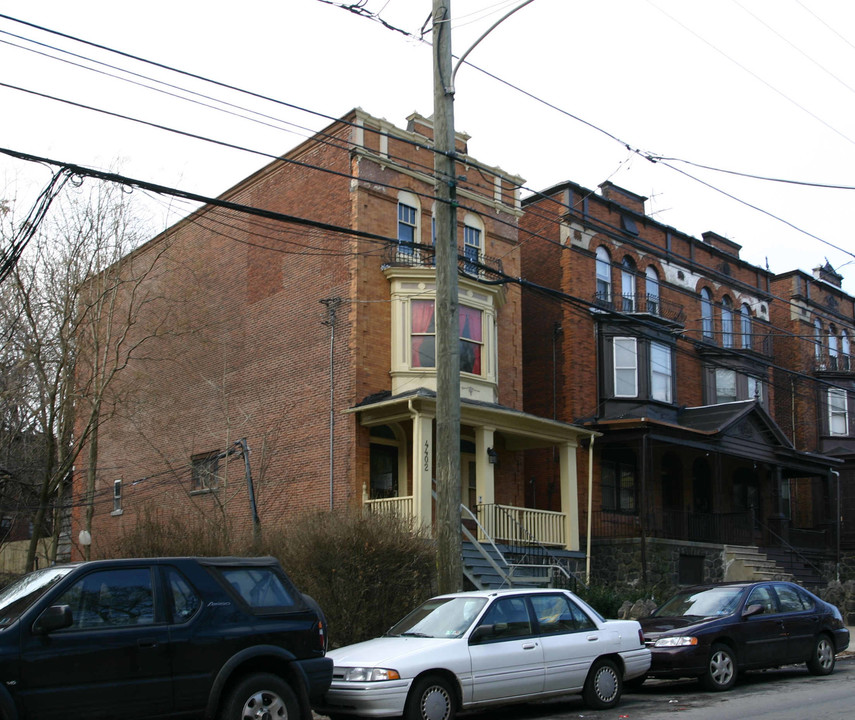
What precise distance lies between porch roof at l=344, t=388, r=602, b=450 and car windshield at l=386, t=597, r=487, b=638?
862 cm

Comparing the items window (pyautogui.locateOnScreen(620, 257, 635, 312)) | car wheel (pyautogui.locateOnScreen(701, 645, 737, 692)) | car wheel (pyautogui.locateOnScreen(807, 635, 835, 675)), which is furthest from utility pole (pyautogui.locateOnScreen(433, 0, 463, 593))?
window (pyautogui.locateOnScreen(620, 257, 635, 312))

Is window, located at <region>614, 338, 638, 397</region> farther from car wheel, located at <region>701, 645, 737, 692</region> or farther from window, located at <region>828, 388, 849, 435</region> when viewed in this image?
car wheel, located at <region>701, 645, 737, 692</region>

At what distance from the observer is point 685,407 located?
2914 centimetres

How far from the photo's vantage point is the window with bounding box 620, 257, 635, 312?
Answer: 28344 mm

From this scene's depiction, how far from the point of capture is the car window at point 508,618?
10.8 metres

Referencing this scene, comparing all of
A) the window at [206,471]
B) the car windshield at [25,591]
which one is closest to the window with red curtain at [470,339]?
the window at [206,471]

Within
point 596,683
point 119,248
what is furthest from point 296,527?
point 119,248

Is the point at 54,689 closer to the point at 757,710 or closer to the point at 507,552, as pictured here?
the point at 757,710

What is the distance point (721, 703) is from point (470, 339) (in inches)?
501

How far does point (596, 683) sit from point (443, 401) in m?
4.05

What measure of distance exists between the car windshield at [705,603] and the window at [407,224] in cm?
1155

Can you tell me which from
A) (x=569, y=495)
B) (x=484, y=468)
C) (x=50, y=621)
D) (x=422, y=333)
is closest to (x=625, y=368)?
(x=569, y=495)

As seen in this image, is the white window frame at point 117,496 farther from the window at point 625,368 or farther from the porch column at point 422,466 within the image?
the window at point 625,368

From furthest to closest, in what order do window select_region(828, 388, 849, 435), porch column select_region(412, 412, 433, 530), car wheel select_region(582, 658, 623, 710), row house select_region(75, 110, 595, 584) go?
window select_region(828, 388, 849, 435)
row house select_region(75, 110, 595, 584)
porch column select_region(412, 412, 433, 530)
car wheel select_region(582, 658, 623, 710)
